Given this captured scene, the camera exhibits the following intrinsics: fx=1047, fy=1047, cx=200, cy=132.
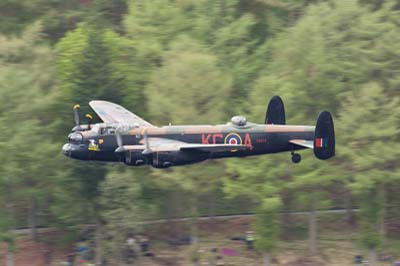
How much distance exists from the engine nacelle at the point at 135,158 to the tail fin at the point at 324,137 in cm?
930

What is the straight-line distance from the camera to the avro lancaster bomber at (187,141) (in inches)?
2163

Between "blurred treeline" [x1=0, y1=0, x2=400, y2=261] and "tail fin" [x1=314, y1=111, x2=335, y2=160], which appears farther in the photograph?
"blurred treeline" [x1=0, y1=0, x2=400, y2=261]

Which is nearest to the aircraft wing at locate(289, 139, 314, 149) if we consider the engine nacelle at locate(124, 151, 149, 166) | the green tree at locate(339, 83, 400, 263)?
the engine nacelle at locate(124, 151, 149, 166)

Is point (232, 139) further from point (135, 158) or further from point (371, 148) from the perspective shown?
point (371, 148)

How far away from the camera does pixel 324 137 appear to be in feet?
186

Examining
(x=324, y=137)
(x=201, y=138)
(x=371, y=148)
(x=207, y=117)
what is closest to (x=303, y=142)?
(x=324, y=137)

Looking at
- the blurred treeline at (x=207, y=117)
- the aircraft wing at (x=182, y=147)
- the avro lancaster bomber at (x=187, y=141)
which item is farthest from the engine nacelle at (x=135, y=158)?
the blurred treeline at (x=207, y=117)

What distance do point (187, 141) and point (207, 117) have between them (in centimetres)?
1621

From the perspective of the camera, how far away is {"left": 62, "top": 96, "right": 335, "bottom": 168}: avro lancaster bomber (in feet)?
180

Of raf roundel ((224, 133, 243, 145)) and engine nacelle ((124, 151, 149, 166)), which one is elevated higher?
raf roundel ((224, 133, 243, 145))

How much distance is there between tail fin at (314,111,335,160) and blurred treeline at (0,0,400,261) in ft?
53.5

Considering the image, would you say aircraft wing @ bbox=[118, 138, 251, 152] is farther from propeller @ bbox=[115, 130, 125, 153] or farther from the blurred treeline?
the blurred treeline

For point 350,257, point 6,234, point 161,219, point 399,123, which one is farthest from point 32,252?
point 399,123

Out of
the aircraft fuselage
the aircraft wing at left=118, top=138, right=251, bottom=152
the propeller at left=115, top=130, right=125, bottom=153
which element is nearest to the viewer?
the aircraft wing at left=118, top=138, right=251, bottom=152
